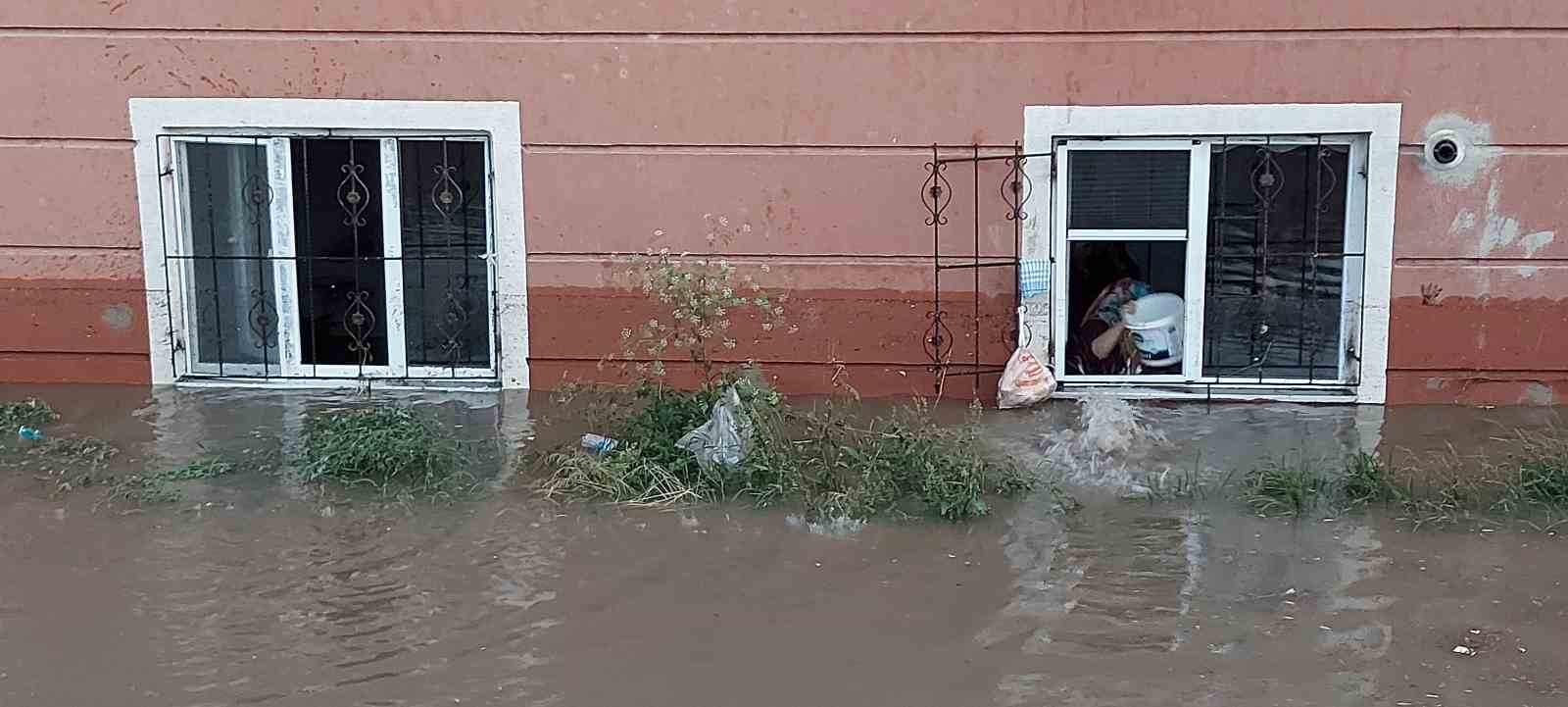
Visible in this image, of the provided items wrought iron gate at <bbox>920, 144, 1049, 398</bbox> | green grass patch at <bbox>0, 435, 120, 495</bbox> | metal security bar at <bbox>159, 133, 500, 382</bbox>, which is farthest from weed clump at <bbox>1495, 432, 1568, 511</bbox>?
green grass patch at <bbox>0, 435, 120, 495</bbox>

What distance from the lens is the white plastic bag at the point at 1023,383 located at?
6594mm

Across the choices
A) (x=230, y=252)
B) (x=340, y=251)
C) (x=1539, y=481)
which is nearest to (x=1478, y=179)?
(x=1539, y=481)

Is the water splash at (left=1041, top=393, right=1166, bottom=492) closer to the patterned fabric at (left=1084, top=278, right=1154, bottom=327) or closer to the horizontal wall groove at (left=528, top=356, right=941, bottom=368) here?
the patterned fabric at (left=1084, top=278, right=1154, bottom=327)

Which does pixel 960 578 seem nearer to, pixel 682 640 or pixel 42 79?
pixel 682 640

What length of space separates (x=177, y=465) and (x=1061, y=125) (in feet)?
13.6

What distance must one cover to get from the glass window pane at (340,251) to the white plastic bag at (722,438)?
2401 millimetres

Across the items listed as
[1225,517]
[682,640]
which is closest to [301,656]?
[682,640]

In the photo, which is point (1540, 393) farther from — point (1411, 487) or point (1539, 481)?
point (1411, 487)

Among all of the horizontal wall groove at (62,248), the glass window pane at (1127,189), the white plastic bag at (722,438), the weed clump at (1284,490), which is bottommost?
the weed clump at (1284,490)

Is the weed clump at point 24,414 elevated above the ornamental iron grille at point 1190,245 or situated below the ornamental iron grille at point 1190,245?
below

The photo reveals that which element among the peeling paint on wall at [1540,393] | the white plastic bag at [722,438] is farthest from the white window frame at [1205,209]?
the white plastic bag at [722,438]

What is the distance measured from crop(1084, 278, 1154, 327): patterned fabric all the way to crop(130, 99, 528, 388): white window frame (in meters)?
2.82

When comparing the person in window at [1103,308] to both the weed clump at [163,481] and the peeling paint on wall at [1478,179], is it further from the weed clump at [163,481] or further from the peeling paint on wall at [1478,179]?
the weed clump at [163,481]

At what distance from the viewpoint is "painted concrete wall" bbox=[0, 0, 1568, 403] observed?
6.46 meters
